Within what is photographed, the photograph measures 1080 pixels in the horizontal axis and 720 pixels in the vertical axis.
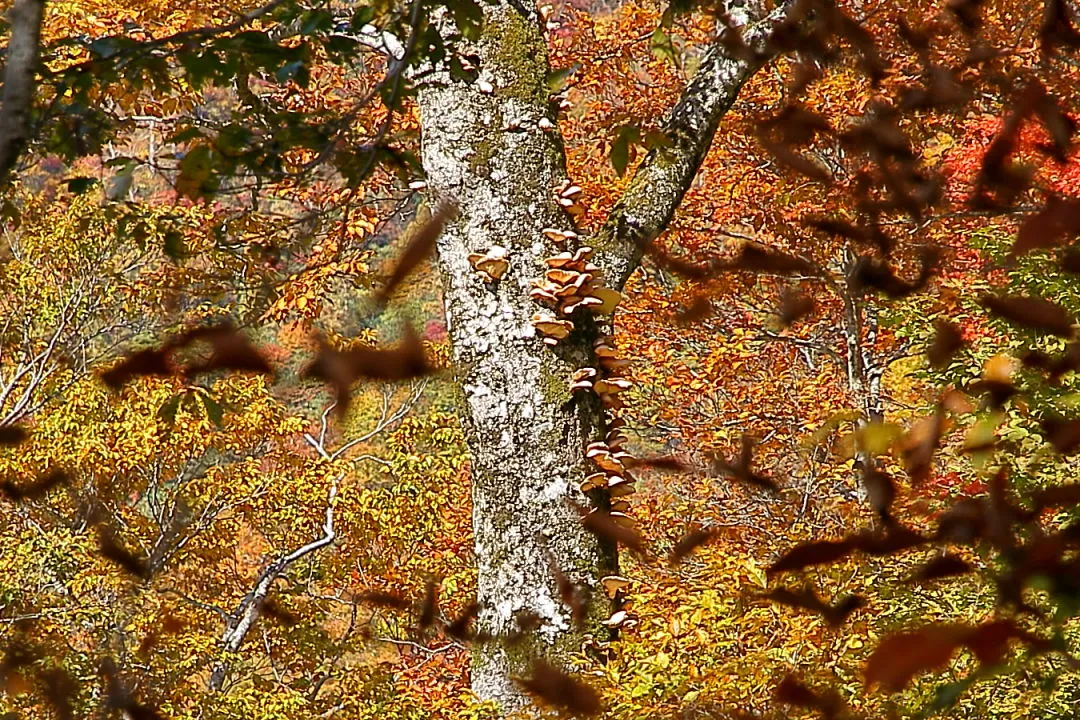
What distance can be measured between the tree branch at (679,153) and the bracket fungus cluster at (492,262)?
30cm

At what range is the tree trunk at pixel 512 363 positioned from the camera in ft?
10.3

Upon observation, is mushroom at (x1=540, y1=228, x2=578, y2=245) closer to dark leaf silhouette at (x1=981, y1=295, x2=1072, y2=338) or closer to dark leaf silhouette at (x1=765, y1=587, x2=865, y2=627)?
dark leaf silhouette at (x1=765, y1=587, x2=865, y2=627)

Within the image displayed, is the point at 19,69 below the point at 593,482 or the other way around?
the other way around

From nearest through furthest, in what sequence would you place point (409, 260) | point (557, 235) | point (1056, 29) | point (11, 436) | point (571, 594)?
point (409, 260)
point (11, 436)
point (1056, 29)
point (571, 594)
point (557, 235)

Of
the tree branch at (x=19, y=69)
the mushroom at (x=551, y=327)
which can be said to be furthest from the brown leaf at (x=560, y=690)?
the tree branch at (x=19, y=69)

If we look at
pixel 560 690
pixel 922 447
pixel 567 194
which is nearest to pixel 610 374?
pixel 567 194

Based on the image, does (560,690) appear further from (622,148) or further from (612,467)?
(622,148)

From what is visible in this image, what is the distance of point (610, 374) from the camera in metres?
3.33

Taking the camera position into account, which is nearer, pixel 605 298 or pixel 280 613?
pixel 605 298

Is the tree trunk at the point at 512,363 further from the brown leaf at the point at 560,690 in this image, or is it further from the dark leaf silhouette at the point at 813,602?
the dark leaf silhouette at the point at 813,602

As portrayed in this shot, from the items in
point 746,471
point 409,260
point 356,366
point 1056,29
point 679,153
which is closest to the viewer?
point 356,366

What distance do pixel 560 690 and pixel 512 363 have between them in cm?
84

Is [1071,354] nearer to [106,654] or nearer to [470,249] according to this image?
[470,249]

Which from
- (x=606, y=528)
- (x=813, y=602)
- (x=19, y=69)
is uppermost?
(x=19, y=69)
